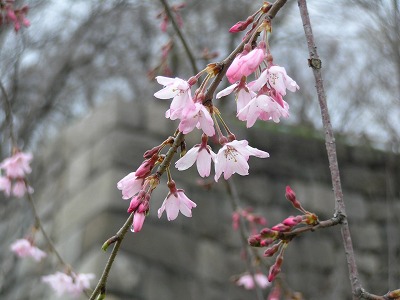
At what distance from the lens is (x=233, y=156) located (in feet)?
4.13

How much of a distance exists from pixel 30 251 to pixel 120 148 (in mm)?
1286

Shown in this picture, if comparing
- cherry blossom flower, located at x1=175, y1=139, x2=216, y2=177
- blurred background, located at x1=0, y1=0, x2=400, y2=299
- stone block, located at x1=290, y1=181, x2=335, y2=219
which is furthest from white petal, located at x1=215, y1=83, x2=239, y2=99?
stone block, located at x1=290, y1=181, x2=335, y2=219

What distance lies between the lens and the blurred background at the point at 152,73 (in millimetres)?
4402

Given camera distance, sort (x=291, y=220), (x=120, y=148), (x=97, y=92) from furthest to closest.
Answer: (x=97, y=92), (x=120, y=148), (x=291, y=220)

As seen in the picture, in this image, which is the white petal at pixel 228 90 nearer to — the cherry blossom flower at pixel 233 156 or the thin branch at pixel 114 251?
the cherry blossom flower at pixel 233 156

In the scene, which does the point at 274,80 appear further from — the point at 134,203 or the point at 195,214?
the point at 195,214

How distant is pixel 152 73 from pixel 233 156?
142 centimetres

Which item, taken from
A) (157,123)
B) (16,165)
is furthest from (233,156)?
(157,123)

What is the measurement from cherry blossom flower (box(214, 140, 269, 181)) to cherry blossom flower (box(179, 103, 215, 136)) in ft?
0.34

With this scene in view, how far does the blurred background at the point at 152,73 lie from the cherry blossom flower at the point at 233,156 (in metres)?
1.33

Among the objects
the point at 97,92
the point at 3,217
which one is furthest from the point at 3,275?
the point at 97,92

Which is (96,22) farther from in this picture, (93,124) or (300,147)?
(300,147)

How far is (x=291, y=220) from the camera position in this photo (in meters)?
1.16

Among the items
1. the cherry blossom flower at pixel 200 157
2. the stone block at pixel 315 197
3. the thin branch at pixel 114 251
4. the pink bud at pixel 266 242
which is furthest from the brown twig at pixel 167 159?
the stone block at pixel 315 197
